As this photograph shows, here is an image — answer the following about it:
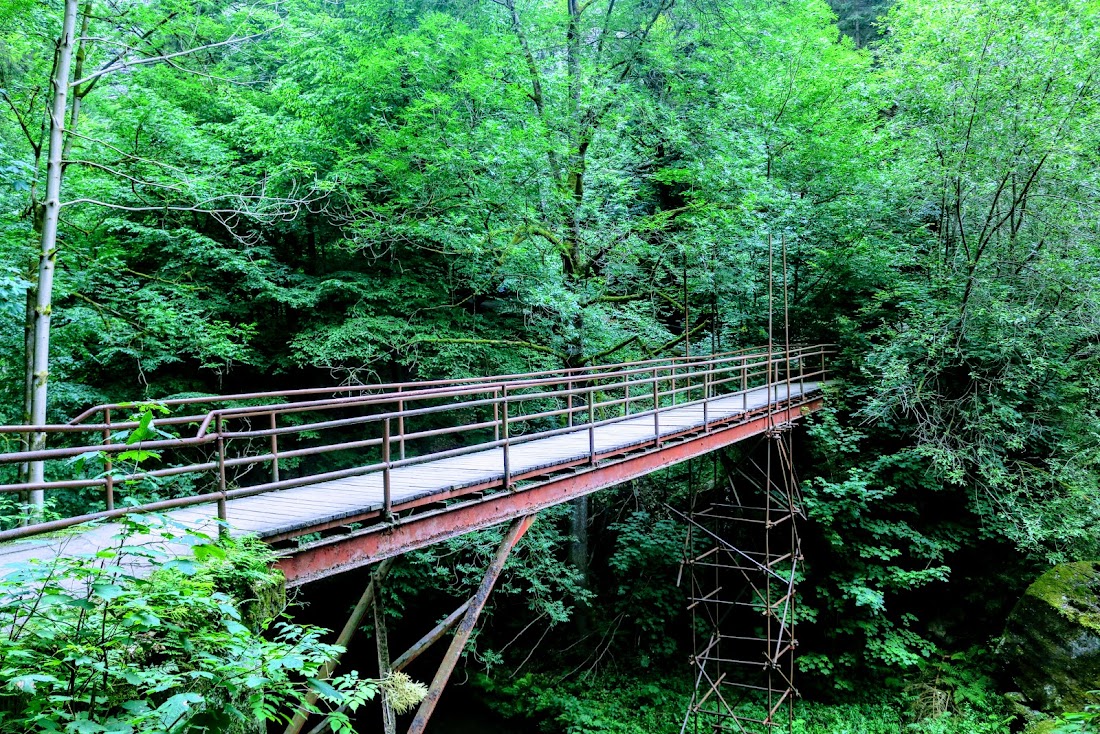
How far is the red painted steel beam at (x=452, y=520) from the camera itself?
14.1 ft

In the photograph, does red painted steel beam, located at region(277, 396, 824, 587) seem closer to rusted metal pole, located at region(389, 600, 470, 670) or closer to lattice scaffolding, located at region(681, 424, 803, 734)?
rusted metal pole, located at region(389, 600, 470, 670)

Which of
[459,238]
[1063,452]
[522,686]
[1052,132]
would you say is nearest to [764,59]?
[1052,132]

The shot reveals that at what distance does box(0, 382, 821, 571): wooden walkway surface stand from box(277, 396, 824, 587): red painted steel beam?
0.17 m

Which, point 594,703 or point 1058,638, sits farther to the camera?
point 594,703

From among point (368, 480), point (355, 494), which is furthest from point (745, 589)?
point (355, 494)

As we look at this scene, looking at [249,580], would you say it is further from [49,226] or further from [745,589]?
[745,589]

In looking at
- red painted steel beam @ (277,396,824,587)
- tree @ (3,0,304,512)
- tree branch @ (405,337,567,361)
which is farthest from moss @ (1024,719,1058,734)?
tree @ (3,0,304,512)

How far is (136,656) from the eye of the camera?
2.81 meters

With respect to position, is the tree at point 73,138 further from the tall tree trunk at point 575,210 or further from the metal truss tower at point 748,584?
the metal truss tower at point 748,584

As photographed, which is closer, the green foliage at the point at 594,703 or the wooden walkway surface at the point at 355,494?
the wooden walkway surface at the point at 355,494

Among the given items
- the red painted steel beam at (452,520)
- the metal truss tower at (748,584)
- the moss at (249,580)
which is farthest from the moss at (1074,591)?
the moss at (249,580)

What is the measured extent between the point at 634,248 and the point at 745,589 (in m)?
7.39

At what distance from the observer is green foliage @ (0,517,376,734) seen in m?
2.34

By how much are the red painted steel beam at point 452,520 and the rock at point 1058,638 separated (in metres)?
6.43
